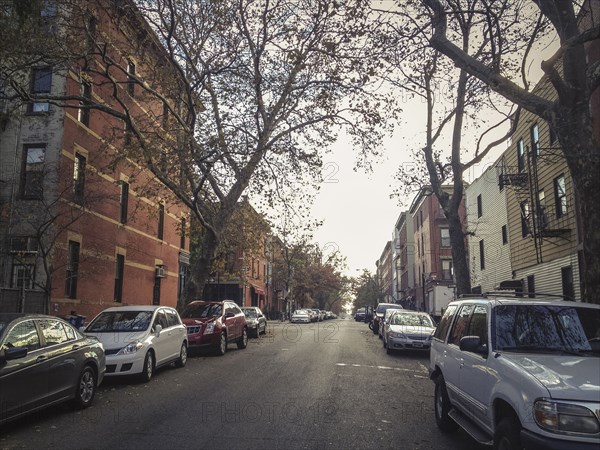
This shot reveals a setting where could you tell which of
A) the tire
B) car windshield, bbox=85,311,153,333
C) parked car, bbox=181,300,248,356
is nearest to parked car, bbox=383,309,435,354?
parked car, bbox=181,300,248,356

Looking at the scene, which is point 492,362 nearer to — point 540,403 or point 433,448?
point 540,403

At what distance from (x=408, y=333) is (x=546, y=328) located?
470 inches

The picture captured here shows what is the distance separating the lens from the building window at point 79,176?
17.5 m

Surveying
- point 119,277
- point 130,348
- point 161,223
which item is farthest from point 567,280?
point 161,223

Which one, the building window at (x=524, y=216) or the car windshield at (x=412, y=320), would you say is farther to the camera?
the building window at (x=524, y=216)

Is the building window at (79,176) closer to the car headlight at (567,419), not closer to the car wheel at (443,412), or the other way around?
the car wheel at (443,412)

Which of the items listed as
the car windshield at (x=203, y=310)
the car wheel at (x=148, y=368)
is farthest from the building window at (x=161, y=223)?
the car wheel at (x=148, y=368)

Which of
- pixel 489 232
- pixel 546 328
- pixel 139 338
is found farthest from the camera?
pixel 489 232

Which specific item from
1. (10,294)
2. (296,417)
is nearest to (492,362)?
(296,417)

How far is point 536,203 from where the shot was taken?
20281 millimetres

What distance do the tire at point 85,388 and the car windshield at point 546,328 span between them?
616cm

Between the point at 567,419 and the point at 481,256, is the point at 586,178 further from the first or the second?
the point at 481,256

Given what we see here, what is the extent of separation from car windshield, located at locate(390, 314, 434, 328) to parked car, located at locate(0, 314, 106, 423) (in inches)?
469

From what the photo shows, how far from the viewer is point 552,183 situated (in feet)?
65.3
